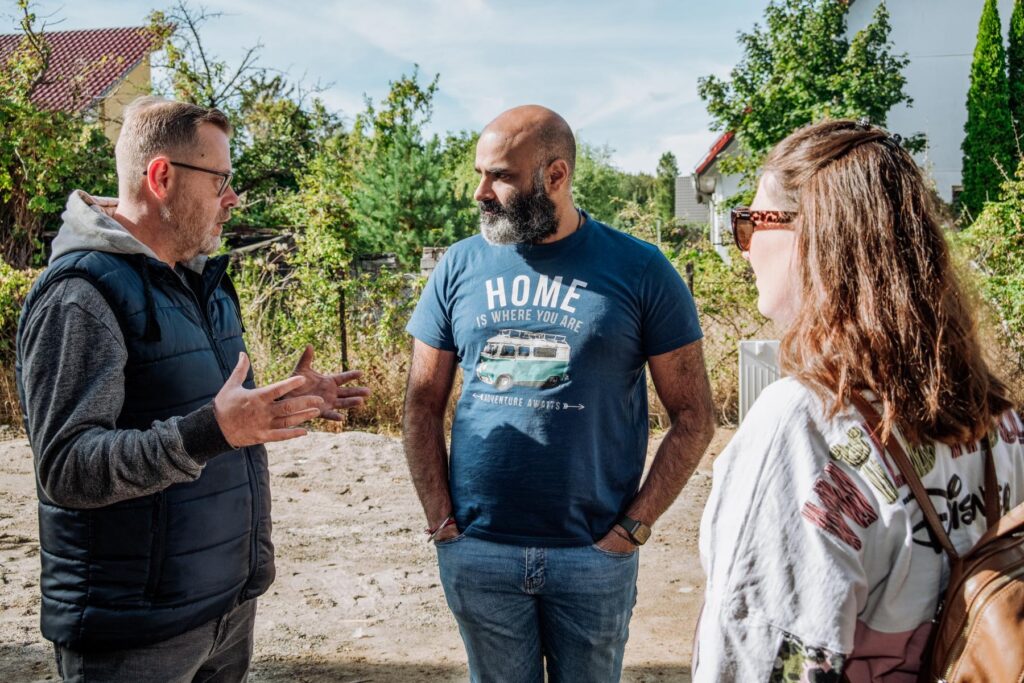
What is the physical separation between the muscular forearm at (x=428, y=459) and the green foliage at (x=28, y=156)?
11.2m

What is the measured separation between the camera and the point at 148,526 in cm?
214

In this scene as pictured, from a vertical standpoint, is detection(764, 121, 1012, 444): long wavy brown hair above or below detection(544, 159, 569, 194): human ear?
below

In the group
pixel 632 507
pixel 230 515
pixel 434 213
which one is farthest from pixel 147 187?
pixel 434 213

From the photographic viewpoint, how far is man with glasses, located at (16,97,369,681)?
1.97 metres

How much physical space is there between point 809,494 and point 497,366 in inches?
57.0

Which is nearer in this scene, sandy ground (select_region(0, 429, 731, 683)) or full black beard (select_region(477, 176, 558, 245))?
full black beard (select_region(477, 176, 558, 245))

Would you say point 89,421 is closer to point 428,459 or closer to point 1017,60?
point 428,459

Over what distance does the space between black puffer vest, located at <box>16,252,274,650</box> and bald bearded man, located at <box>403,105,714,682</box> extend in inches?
26.4

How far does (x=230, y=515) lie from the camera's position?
7.68ft

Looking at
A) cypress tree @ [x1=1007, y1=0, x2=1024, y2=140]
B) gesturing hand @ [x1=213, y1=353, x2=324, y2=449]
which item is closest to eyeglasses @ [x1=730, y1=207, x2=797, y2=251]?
gesturing hand @ [x1=213, y1=353, x2=324, y2=449]

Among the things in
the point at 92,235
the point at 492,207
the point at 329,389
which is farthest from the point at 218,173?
the point at 492,207

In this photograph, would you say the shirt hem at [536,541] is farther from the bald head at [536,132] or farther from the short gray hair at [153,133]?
the short gray hair at [153,133]

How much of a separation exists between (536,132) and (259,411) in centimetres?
128

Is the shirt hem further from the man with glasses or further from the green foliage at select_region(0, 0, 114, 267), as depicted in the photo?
the green foliage at select_region(0, 0, 114, 267)
